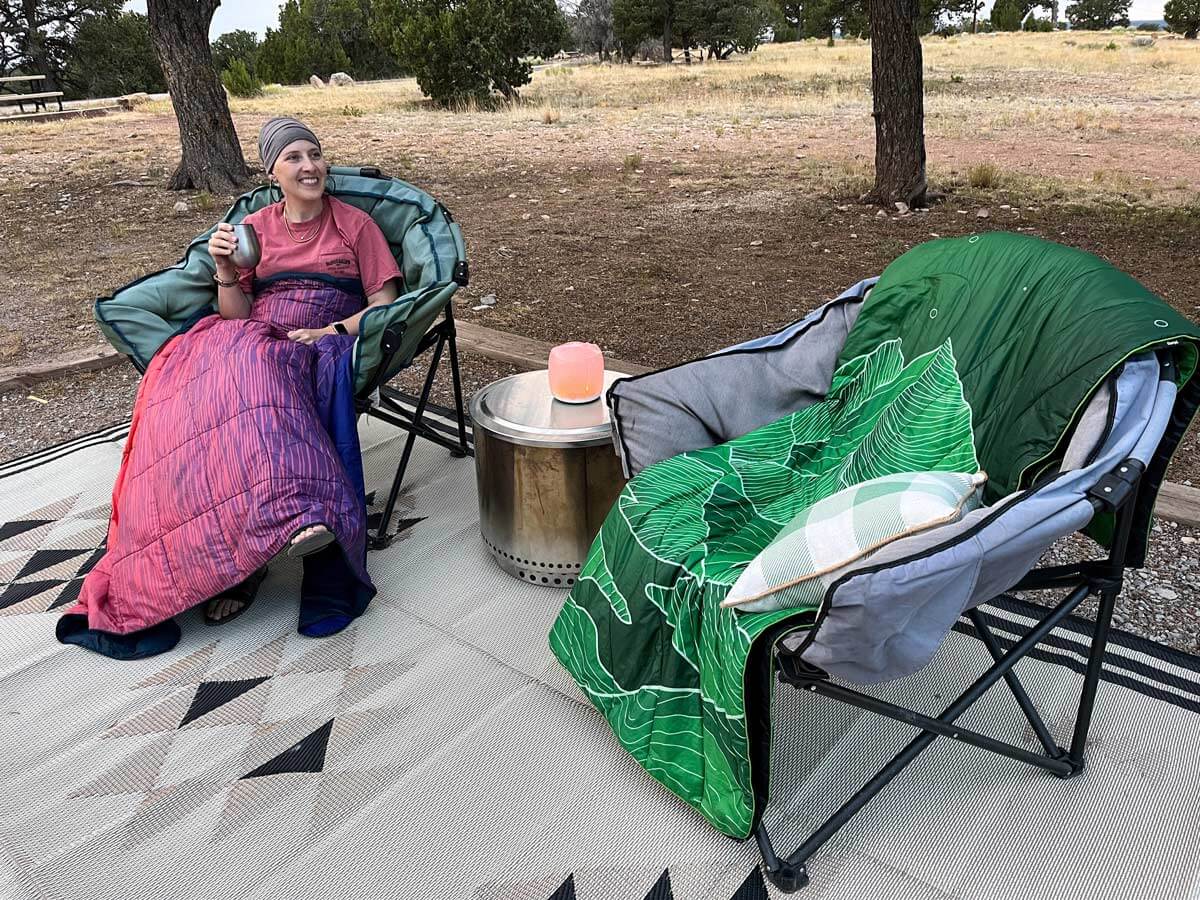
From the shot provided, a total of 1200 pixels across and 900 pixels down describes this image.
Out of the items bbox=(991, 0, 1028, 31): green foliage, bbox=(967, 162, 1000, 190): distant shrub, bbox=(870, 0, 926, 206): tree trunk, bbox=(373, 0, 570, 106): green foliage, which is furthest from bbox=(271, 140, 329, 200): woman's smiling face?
bbox=(991, 0, 1028, 31): green foliage

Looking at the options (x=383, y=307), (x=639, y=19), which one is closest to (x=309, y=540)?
(x=383, y=307)

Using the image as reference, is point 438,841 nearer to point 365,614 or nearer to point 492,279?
Result: point 365,614

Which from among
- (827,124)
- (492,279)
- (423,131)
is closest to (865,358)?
(492,279)

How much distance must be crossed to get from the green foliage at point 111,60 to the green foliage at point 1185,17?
33.4 metres

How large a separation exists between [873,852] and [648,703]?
0.50 meters

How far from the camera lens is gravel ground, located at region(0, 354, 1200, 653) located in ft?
7.72

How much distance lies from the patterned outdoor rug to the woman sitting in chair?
110 millimetres

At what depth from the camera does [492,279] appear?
5.56 meters

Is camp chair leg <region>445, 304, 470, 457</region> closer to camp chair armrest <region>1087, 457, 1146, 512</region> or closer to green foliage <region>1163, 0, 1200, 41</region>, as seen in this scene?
camp chair armrest <region>1087, 457, 1146, 512</region>

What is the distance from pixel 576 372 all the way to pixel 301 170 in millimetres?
1073

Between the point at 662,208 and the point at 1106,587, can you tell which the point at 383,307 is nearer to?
the point at 1106,587

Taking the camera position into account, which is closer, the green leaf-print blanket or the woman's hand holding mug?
the green leaf-print blanket

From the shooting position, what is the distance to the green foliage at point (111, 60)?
85.1ft

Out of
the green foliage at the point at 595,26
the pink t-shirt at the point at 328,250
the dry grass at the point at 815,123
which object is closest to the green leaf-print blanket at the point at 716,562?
the pink t-shirt at the point at 328,250
